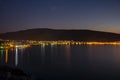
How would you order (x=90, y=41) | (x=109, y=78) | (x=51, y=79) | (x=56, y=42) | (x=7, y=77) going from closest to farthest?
(x=7, y=77) < (x=51, y=79) < (x=109, y=78) < (x=56, y=42) < (x=90, y=41)

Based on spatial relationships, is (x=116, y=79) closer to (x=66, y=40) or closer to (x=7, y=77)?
(x=7, y=77)

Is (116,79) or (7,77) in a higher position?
(7,77)

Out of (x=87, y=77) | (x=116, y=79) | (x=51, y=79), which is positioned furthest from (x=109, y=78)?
(x=51, y=79)

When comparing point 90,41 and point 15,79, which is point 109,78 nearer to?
point 15,79

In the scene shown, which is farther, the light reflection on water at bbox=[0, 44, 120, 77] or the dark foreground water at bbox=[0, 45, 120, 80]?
the light reflection on water at bbox=[0, 44, 120, 77]

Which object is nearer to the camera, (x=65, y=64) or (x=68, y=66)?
(x=68, y=66)

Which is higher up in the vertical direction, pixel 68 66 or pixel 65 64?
pixel 65 64

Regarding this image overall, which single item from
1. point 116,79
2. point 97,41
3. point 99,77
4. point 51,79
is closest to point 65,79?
point 51,79

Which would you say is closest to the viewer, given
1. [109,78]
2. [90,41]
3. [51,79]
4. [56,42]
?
[51,79]

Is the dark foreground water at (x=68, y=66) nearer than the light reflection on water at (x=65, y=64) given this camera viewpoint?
Yes

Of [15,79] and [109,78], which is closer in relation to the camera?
[15,79]
